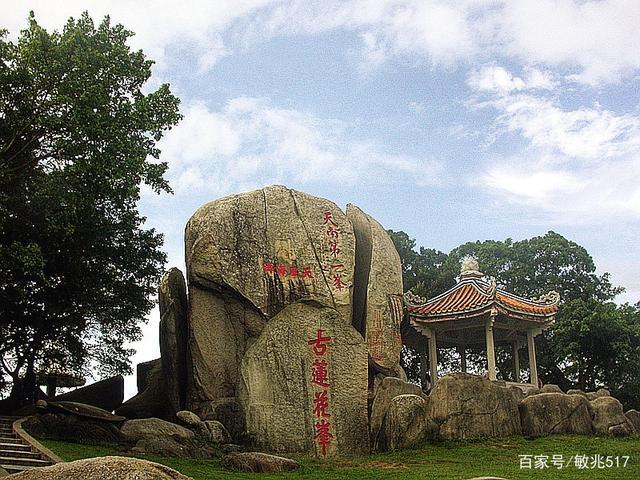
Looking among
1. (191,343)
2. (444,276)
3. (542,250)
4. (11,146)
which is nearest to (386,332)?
(191,343)

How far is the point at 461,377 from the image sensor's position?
13.1m

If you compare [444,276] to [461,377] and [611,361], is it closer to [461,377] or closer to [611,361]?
[611,361]

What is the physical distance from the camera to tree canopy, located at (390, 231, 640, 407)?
23.0 metres

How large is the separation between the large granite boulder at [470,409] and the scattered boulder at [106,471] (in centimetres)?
908

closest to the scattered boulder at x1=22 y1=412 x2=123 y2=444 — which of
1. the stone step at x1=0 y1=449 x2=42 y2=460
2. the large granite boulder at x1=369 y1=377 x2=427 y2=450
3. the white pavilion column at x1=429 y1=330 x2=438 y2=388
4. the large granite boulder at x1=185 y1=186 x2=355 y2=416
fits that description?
the stone step at x1=0 y1=449 x2=42 y2=460

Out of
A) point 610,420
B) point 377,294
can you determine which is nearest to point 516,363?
point 377,294

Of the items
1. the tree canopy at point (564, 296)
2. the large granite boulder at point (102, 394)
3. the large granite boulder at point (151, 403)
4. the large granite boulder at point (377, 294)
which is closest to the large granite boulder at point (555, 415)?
the large granite boulder at point (377, 294)

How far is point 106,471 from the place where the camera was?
4320 millimetres

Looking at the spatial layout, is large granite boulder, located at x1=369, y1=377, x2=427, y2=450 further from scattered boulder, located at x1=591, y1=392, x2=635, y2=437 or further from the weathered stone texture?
scattered boulder, located at x1=591, y1=392, x2=635, y2=437

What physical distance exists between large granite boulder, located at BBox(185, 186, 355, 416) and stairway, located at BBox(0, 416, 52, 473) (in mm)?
3677

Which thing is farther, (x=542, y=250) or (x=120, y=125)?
(x=542, y=250)

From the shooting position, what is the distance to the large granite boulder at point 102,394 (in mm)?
20156

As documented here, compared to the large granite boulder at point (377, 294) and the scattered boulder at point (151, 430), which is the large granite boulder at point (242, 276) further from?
the scattered boulder at point (151, 430)

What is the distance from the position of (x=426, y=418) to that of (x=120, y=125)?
7982 millimetres
